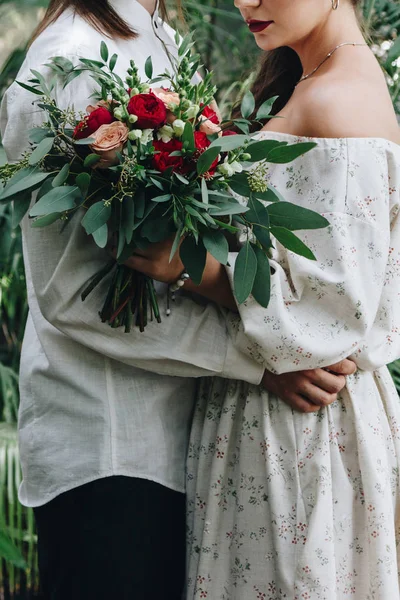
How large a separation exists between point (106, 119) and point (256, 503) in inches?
29.0

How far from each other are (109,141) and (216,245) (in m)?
0.22

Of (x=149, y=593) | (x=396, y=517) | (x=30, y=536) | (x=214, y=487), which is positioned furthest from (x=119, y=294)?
(x=30, y=536)

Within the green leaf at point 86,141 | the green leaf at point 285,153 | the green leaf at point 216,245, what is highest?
the green leaf at point 86,141

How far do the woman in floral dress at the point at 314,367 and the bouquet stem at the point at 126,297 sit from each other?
5 cm

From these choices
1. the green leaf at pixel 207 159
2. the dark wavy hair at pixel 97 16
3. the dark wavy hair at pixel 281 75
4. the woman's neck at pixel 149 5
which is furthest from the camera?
the dark wavy hair at pixel 281 75

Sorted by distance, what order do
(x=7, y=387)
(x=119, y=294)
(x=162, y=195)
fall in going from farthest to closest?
(x=7, y=387) → (x=119, y=294) → (x=162, y=195)

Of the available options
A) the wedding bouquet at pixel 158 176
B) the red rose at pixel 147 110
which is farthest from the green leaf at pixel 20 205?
the red rose at pixel 147 110

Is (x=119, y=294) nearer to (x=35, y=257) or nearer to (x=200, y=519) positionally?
(x=35, y=257)

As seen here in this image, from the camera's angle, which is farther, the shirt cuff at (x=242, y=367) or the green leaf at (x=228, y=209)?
the shirt cuff at (x=242, y=367)

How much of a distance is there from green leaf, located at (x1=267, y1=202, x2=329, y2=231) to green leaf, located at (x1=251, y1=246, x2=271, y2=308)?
56 millimetres

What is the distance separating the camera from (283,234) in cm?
126

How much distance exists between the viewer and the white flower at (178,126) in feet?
3.98

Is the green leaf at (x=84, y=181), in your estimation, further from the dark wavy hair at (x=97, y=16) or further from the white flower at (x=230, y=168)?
the dark wavy hair at (x=97, y=16)

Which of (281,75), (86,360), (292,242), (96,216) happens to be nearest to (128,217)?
(96,216)
